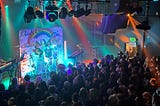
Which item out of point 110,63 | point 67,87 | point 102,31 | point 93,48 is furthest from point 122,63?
point 93,48

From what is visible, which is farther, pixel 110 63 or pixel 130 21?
pixel 130 21

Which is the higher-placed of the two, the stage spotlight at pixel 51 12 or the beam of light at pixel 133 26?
the stage spotlight at pixel 51 12

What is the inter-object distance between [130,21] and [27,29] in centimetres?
539

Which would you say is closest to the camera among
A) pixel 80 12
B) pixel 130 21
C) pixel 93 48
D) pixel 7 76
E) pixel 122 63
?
pixel 122 63

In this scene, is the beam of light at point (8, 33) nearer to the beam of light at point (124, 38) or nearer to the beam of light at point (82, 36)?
the beam of light at point (82, 36)

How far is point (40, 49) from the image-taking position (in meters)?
15.9

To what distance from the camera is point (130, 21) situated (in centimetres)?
1714

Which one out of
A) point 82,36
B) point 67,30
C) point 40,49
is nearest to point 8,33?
point 40,49

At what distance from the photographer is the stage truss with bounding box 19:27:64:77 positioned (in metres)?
15.2

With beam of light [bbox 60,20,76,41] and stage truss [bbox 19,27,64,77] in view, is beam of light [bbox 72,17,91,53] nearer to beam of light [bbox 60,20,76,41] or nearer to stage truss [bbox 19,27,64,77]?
beam of light [bbox 60,20,76,41]

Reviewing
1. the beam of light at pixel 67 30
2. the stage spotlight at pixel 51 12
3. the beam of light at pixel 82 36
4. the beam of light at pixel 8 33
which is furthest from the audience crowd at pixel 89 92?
the beam of light at pixel 82 36

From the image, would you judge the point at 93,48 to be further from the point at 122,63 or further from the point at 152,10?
the point at 122,63

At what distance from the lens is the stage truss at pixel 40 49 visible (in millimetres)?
15242

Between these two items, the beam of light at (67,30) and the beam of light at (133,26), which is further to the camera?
the beam of light at (67,30)
